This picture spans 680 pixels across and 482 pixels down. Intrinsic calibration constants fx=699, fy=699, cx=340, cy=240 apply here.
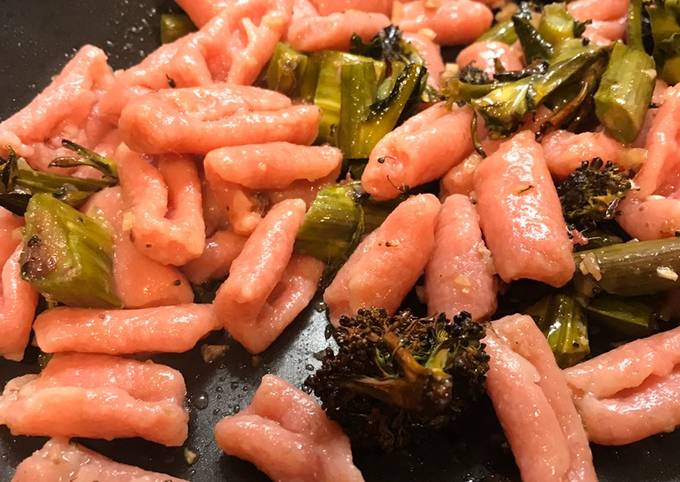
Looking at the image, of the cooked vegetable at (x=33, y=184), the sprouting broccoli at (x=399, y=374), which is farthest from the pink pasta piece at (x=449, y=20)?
the sprouting broccoli at (x=399, y=374)

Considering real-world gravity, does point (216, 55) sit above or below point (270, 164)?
above

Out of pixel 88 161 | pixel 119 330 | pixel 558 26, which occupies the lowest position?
pixel 119 330

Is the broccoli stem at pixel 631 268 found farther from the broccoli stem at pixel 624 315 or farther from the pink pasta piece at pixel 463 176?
the pink pasta piece at pixel 463 176

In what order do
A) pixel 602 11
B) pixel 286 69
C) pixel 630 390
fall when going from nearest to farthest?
pixel 630 390 → pixel 286 69 → pixel 602 11

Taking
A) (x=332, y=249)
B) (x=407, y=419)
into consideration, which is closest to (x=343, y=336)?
(x=407, y=419)

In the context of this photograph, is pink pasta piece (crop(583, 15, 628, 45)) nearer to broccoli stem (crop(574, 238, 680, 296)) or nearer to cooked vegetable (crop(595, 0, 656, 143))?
cooked vegetable (crop(595, 0, 656, 143))

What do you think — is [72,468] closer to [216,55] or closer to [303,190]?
[303,190]

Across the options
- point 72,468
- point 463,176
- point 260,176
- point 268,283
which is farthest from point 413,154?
point 72,468

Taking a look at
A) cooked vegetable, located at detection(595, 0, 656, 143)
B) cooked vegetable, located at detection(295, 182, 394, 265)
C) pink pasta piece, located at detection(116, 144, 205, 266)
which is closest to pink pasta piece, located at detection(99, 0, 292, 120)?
pink pasta piece, located at detection(116, 144, 205, 266)
